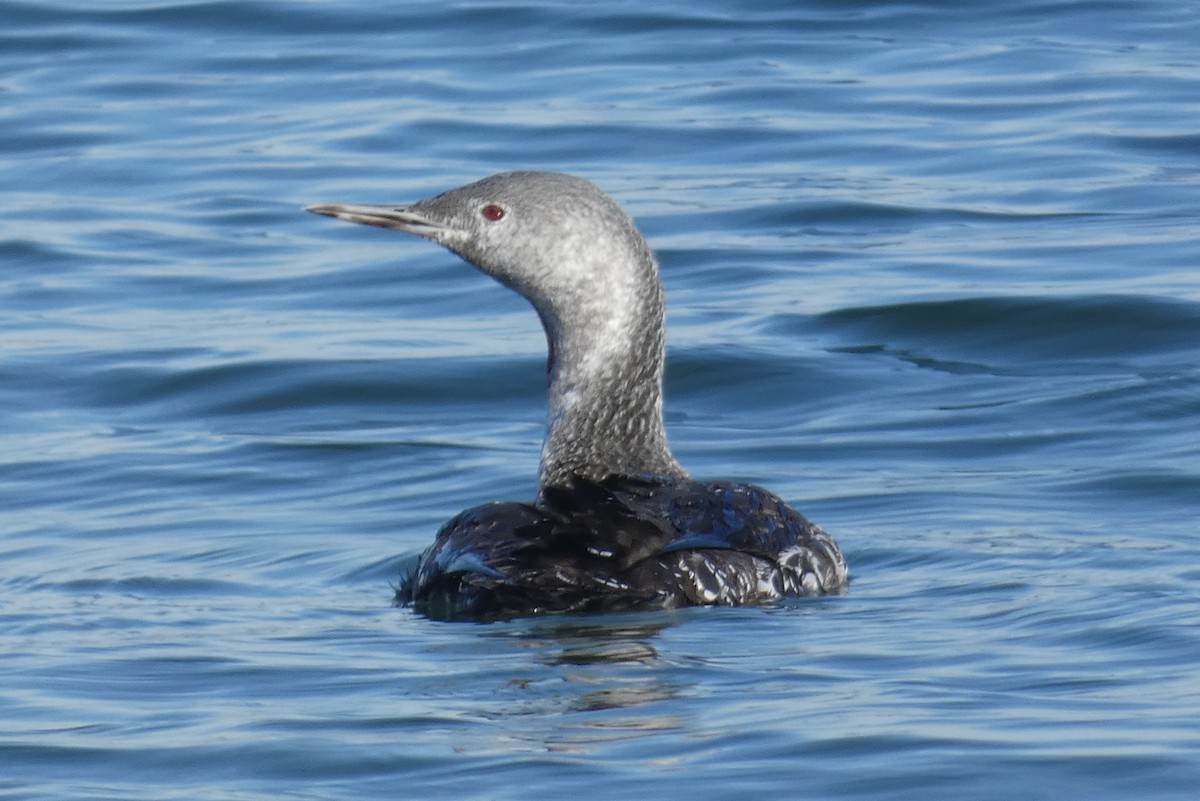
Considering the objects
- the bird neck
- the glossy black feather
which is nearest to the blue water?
the glossy black feather

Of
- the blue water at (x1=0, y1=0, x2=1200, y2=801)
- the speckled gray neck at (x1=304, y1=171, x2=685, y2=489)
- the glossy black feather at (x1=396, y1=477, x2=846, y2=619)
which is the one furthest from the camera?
the speckled gray neck at (x1=304, y1=171, x2=685, y2=489)

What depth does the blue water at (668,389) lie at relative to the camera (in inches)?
214

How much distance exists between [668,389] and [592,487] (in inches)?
152

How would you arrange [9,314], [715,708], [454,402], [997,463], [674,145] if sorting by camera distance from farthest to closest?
[674,145] → [9,314] → [454,402] → [997,463] → [715,708]

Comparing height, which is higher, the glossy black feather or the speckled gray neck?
the speckled gray neck

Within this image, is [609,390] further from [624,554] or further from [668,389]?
[668,389]

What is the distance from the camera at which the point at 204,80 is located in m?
17.9

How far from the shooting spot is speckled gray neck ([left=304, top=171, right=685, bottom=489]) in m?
7.45

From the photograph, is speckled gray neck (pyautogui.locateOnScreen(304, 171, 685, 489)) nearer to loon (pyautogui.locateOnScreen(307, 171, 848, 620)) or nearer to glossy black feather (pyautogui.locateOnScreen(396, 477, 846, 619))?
loon (pyautogui.locateOnScreen(307, 171, 848, 620))

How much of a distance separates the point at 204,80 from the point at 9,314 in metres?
5.88

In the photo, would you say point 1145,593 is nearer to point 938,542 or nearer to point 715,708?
point 938,542

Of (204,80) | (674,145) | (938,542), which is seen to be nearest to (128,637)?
(938,542)

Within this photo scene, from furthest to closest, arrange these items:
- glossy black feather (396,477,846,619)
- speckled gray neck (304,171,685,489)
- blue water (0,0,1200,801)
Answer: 1. speckled gray neck (304,171,685,489)
2. glossy black feather (396,477,846,619)
3. blue water (0,0,1200,801)

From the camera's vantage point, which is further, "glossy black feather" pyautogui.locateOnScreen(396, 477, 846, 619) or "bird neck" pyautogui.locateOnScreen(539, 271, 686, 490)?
"bird neck" pyautogui.locateOnScreen(539, 271, 686, 490)
